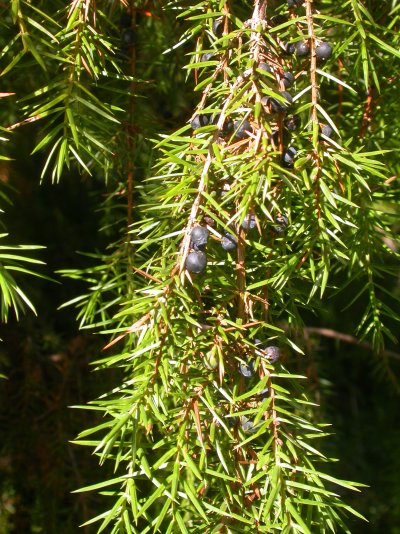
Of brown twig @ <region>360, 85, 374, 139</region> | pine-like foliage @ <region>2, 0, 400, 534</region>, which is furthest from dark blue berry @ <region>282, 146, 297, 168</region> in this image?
brown twig @ <region>360, 85, 374, 139</region>

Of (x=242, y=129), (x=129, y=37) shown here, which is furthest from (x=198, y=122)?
(x=129, y=37)

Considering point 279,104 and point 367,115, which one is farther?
point 367,115

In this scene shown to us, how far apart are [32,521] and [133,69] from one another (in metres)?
0.69

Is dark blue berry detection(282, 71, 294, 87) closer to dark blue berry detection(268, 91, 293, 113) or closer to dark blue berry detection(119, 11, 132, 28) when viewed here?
dark blue berry detection(268, 91, 293, 113)

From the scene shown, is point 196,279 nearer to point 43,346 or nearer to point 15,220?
point 43,346

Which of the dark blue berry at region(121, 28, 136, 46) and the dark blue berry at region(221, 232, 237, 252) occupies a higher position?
the dark blue berry at region(121, 28, 136, 46)

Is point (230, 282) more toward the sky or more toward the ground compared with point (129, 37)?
more toward the ground

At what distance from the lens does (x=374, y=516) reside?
4.92 feet

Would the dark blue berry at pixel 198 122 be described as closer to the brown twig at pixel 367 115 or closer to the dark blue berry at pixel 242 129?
the dark blue berry at pixel 242 129

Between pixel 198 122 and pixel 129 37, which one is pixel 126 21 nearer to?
pixel 129 37

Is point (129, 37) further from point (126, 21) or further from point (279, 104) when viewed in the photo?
point (279, 104)

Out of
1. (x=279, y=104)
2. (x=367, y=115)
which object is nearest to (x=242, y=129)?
(x=279, y=104)

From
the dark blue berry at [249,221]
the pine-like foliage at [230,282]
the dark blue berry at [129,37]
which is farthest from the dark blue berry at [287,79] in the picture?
the dark blue berry at [129,37]

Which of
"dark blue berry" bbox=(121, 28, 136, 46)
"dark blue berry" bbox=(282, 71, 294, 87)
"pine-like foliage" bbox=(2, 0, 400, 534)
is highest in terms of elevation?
"dark blue berry" bbox=(282, 71, 294, 87)
